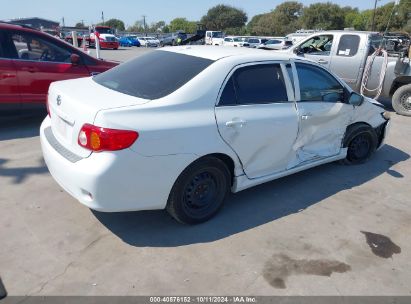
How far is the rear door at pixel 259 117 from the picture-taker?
339 centimetres

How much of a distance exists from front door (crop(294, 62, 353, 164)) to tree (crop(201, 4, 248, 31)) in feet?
332

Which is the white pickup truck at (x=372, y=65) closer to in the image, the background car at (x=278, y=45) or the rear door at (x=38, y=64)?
the background car at (x=278, y=45)

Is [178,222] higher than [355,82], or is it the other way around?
[355,82]

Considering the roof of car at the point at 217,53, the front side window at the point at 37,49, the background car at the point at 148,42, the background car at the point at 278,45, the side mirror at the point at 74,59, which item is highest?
the roof of car at the point at 217,53

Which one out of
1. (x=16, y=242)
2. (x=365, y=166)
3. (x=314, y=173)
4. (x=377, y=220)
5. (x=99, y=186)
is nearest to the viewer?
(x=99, y=186)

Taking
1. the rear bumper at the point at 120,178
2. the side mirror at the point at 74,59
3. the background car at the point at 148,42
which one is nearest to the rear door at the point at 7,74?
the side mirror at the point at 74,59

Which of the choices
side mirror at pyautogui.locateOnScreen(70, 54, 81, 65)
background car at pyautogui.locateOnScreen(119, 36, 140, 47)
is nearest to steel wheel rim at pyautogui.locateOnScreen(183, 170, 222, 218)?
side mirror at pyautogui.locateOnScreen(70, 54, 81, 65)

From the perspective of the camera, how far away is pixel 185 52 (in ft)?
12.7

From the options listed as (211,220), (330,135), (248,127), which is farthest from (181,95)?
(330,135)

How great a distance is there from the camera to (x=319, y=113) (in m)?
4.23

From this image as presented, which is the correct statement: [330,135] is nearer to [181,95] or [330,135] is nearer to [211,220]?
[211,220]

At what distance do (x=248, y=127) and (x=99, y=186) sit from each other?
1.49 meters

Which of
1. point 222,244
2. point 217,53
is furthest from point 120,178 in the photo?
point 217,53

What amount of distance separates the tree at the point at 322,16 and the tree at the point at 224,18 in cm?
2997
